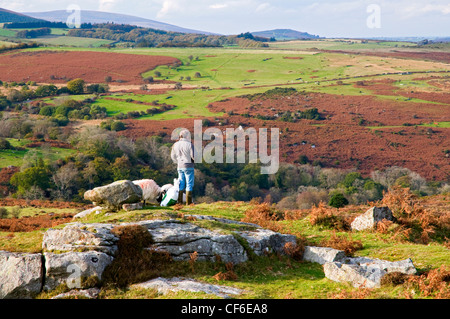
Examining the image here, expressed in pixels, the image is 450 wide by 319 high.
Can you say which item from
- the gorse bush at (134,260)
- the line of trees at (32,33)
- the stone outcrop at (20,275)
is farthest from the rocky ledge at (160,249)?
→ the line of trees at (32,33)

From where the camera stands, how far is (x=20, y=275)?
28.8ft

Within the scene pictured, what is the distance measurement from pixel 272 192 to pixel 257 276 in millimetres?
54107

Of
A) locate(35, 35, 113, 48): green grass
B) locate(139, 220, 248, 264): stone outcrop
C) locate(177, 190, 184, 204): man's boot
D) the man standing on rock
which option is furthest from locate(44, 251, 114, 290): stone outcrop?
locate(35, 35, 113, 48): green grass

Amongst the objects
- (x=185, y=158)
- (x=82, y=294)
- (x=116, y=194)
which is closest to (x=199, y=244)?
(x=82, y=294)

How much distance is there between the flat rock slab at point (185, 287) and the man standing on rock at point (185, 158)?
728 cm

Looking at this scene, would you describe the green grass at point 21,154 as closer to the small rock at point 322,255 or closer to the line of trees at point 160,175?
the line of trees at point 160,175

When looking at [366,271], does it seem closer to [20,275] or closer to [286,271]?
[286,271]

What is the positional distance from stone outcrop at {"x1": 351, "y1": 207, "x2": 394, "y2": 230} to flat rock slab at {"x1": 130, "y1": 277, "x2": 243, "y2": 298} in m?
7.31

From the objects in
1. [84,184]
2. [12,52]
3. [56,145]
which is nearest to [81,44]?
[12,52]

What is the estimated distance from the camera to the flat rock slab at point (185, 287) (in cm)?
882

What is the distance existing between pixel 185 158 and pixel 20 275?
331 inches

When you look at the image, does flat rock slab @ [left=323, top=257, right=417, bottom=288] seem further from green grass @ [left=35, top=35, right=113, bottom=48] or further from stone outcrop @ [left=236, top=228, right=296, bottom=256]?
green grass @ [left=35, top=35, right=113, bottom=48]

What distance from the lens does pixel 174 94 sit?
395 ft

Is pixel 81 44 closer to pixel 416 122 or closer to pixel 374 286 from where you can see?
pixel 416 122
